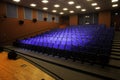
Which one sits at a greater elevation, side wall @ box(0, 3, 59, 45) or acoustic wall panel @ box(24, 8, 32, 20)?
acoustic wall panel @ box(24, 8, 32, 20)

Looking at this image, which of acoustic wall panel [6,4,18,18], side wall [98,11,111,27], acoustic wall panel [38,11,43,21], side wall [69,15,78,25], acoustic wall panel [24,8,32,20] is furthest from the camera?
side wall [69,15,78,25]

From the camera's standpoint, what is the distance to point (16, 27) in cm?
668

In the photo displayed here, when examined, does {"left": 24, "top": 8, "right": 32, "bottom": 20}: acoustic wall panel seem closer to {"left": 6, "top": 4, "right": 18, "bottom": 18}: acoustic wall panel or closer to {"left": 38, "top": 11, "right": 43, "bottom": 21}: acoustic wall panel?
{"left": 6, "top": 4, "right": 18, "bottom": 18}: acoustic wall panel

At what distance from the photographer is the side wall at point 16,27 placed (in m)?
5.96

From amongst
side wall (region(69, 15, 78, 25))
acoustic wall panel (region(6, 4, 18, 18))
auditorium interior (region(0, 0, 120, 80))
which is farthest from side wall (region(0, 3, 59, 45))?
side wall (region(69, 15, 78, 25))

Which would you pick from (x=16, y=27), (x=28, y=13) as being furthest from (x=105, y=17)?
(x=16, y=27)

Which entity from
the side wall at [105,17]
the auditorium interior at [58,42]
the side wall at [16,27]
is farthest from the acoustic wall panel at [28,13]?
the side wall at [105,17]

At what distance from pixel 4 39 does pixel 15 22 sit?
1.36 meters

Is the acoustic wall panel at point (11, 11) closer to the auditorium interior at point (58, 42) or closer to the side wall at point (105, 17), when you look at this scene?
the auditorium interior at point (58, 42)

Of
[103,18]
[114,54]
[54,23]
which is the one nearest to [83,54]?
[114,54]

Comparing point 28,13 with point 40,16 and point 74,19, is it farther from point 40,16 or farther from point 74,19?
point 74,19

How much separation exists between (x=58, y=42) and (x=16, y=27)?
3.97 metres

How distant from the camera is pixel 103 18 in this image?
26.9ft

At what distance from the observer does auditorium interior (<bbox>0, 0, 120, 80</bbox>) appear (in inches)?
96.2
